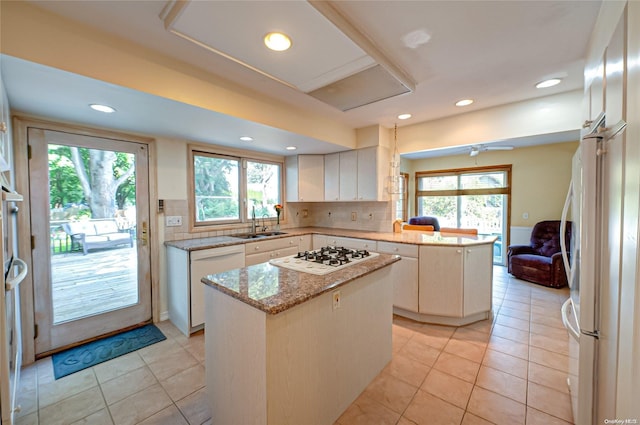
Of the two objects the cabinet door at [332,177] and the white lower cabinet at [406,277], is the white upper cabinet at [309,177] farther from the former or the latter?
the white lower cabinet at [406,277]

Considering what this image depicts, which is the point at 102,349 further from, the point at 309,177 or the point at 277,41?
the point at 309,177

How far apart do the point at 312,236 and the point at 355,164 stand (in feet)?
4.26

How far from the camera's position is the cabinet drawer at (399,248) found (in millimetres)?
2816

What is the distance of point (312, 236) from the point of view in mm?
3852

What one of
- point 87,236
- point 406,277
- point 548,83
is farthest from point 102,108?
point 548,83

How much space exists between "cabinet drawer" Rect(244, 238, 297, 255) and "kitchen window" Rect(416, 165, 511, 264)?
4120mm

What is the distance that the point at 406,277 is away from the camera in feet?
9.40

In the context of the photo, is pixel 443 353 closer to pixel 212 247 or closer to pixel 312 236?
pixel 312 236

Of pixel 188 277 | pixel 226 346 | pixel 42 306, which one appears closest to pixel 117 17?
pixel 226 346

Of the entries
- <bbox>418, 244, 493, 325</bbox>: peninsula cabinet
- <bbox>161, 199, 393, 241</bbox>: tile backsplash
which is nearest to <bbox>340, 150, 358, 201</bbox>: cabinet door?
<bbox>161, 199, 393, 241</bbox>: tile backsplash

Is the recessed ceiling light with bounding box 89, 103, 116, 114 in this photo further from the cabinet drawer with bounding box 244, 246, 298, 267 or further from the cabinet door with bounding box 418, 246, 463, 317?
the cabinet door with bounding box 418, 246, 463, 317

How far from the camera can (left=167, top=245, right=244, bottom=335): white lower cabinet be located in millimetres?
2523

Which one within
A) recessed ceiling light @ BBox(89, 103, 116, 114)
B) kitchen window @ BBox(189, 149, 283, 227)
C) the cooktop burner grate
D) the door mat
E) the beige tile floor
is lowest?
the beige tile floor

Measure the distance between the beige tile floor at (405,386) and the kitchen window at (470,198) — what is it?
3146mm
